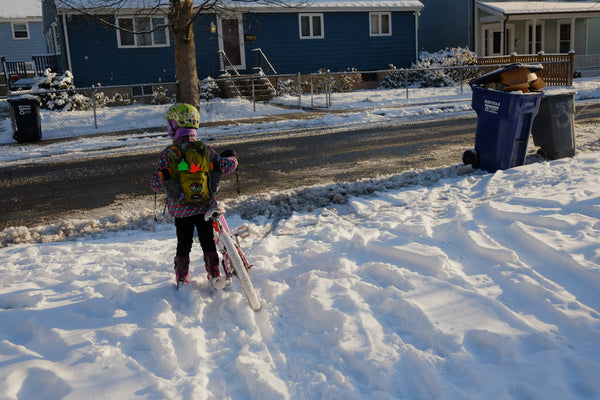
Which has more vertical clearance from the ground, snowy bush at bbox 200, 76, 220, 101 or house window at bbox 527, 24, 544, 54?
house window at bbox 527, 24, 544, 54

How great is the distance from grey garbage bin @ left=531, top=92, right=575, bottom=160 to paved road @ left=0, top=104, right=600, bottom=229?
5.14ft

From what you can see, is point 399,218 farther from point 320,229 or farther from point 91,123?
point 91,123

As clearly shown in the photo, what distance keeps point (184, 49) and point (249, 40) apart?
37.3 ft

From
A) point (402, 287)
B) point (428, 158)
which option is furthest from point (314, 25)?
point (402, 287)

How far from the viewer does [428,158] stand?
1089cm

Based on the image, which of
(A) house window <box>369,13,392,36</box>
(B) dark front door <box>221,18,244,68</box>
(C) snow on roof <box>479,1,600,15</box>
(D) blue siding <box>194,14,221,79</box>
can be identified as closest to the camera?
(D) blue siding <box>194,14,221,79</box>

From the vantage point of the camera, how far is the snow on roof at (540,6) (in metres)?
33.0

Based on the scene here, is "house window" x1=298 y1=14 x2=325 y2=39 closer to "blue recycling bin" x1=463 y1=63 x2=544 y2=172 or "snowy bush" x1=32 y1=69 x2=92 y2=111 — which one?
"snowy bush" x1=32 y1=69 x2=92 y2=111

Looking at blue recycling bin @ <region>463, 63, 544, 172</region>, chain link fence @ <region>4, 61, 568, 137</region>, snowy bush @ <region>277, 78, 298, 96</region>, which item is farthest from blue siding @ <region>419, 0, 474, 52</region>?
blue recycling bin @ <region>463, 63, 544, 172</region>

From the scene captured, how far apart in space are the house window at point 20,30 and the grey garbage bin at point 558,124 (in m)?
40.2

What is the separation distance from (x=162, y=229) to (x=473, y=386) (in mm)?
4677

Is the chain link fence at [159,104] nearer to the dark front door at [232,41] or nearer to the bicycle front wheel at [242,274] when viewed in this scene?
the dark front door at [232,41]

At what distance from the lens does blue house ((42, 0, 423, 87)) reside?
994 inches

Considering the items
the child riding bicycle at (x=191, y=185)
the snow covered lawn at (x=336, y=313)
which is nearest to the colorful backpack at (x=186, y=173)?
the child riding bicycle at (x=191, y=185)
